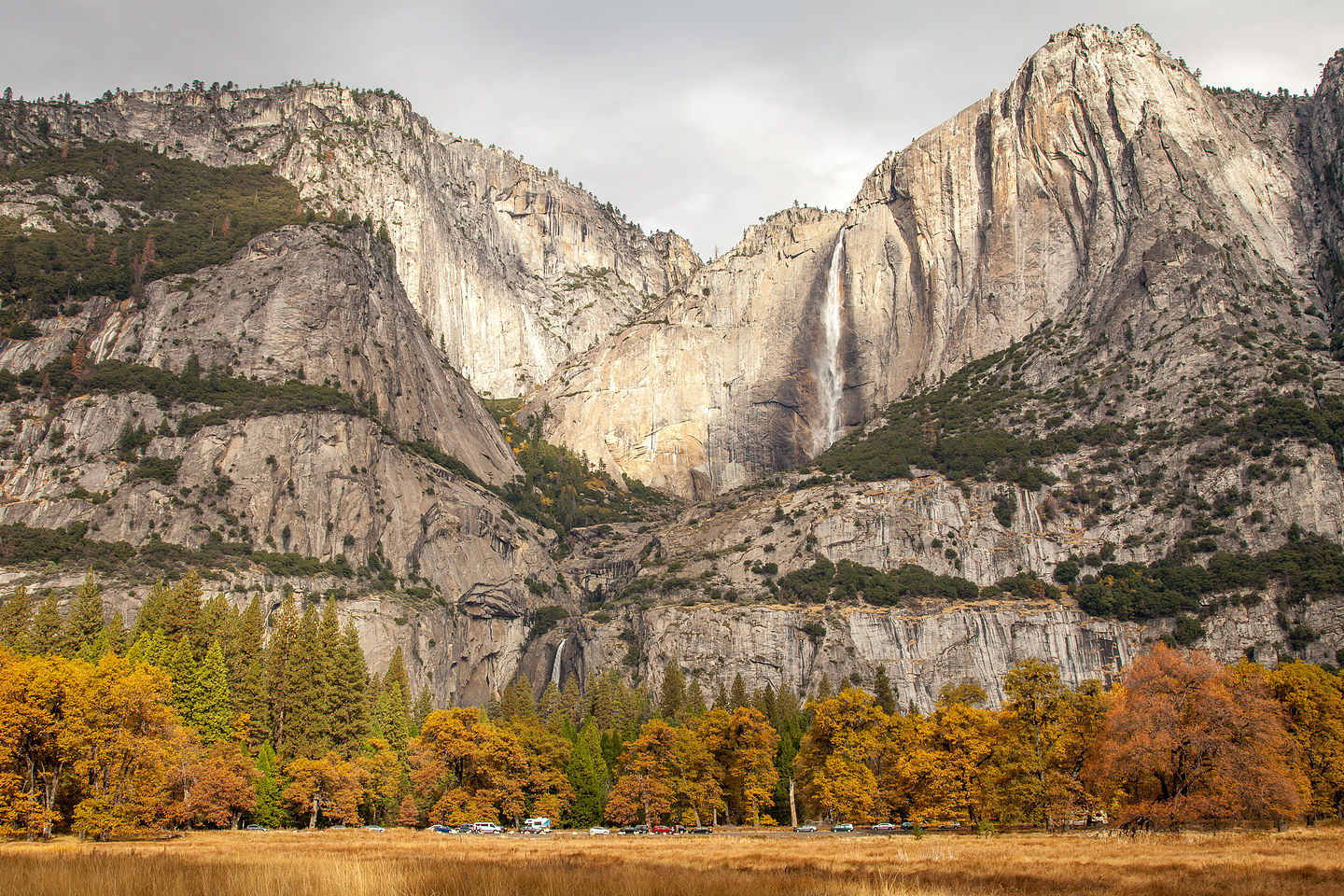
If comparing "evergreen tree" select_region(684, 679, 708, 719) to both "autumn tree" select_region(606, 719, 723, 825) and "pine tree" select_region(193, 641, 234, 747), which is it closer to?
"autumn tree" select_region(606, 719, 723, 825)

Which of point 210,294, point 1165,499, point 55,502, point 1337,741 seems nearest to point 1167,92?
point 1165,499

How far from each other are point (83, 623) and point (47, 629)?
321 cm

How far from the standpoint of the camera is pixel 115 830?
57.2 metres

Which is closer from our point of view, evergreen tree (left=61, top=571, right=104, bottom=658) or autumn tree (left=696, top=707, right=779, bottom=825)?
autumn tree (left=696, top=707, right=779, bottom=825)

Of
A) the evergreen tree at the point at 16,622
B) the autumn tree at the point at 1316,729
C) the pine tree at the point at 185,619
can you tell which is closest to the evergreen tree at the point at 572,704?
the pine tree at the point at 185,619

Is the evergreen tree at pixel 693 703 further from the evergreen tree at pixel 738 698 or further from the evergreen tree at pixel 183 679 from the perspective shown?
the evergreen tree at pixel 183 679

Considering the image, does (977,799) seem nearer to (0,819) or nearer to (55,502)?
(0,819)

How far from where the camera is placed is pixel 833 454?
191625mm

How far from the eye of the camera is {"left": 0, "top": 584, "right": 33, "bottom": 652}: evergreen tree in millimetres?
85312

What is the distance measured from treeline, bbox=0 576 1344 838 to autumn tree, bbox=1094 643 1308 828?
12 cm

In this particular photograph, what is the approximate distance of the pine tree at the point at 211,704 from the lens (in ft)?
267

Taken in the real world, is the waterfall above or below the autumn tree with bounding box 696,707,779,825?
above

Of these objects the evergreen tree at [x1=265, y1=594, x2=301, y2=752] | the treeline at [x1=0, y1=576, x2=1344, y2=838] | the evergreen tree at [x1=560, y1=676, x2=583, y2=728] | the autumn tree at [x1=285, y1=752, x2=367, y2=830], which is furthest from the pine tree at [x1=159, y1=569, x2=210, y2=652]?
the evergreen tree at [x1=560, y1=676, x2=583, y2=728]

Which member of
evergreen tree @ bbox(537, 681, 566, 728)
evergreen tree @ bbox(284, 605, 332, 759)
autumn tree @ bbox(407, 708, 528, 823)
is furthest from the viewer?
evergreen tree @ bbox(537, 681, 566, 728)
